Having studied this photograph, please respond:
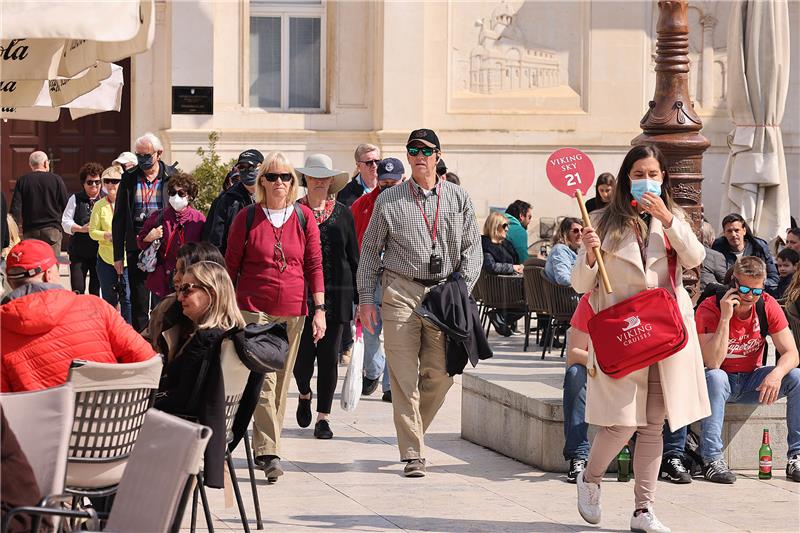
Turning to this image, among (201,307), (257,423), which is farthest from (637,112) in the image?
(201,307)

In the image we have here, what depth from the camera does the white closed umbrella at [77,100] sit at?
9422mm

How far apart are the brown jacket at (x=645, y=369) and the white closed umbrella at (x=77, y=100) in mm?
3680

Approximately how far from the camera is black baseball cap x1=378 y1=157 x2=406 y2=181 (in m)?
11.5

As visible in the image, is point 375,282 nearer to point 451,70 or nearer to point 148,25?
point 148,25

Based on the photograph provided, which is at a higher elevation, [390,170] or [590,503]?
[390,170]

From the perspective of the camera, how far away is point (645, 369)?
740 centimetres

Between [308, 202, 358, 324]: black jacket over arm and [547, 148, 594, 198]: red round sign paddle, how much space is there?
6.92 feet

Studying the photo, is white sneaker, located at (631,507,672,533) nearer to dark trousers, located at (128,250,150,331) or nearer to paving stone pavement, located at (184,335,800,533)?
paving stone pavement, located at (184,335,800,533)

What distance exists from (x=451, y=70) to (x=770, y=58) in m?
6.04

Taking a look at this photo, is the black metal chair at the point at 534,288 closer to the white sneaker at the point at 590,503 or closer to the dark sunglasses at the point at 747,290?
the dark sunglasses at the point at 747,290

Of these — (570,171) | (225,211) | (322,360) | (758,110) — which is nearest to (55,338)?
(570,171)

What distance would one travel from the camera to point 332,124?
2152cm

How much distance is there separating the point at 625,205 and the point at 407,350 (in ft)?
6.41

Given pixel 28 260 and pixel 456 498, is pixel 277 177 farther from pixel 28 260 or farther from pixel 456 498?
pixel 28 260
